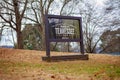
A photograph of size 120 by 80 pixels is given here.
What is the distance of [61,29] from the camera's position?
14562 millimetres

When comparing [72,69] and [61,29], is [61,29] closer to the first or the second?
[61,29]

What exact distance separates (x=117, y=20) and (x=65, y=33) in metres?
4.37

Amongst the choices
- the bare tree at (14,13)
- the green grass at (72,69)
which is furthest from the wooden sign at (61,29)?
the bare tree at (14,13)

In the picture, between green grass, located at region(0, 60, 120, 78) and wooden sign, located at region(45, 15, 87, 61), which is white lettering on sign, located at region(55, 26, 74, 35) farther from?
green grass, located at region(0, 60, 120, 78)

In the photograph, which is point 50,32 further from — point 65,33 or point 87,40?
point 87,40

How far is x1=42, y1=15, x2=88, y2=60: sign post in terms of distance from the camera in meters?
13.9

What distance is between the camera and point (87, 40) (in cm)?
4081

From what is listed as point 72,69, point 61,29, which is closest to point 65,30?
point 61,29

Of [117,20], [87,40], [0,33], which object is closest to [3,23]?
[0,33]

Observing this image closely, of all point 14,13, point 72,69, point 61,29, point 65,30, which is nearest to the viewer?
point 72,69

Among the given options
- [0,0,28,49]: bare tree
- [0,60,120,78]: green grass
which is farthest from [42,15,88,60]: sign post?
[0,0,28,49]: bare tree

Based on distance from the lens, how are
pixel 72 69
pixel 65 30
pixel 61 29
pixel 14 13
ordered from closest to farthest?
pixel 72 69
pixel 61 29
pixel 65 30
pixel 14 13

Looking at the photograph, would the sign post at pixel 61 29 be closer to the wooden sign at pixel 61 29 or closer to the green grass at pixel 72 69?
the wooden sign at pixel 61 29

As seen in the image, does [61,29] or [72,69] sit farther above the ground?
[61,29]
